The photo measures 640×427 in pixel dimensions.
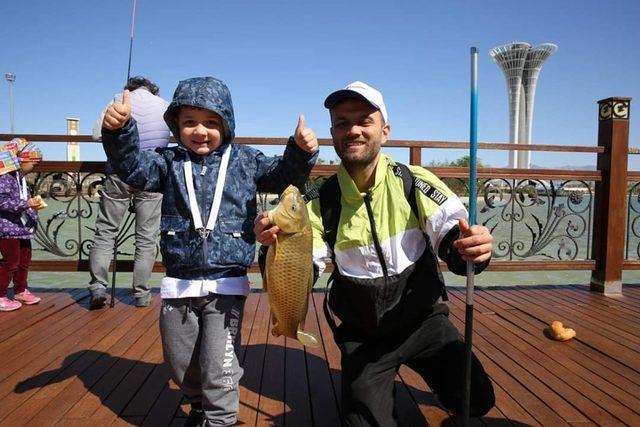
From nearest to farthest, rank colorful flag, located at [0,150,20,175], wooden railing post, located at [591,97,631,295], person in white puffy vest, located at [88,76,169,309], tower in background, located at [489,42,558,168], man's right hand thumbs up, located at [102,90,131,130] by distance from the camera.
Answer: man's right hand thumbs up, located at [102,90,131,130]
colorful flag, located at [0,150,20,175]
person in white puffy vest, located at [88,76,169,309]
wooden railing post, located at [591,97,631,295]
tower in background, located at [489,42,558,168]

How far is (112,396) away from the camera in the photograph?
103 inches

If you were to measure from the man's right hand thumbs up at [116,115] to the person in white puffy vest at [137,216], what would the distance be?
6.94 ft

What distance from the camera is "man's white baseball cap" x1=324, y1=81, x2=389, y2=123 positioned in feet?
7.04

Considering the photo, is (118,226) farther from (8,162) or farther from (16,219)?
(8,162)

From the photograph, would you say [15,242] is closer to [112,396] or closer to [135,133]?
[112,396]

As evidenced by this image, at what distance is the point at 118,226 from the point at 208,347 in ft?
8.47

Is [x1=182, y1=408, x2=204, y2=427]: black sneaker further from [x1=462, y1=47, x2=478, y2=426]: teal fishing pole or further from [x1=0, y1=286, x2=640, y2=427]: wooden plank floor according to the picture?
[x1=462, y1=47, x2=478, y2=426]: teal fishing pole

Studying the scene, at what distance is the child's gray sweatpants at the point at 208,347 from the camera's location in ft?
7.02

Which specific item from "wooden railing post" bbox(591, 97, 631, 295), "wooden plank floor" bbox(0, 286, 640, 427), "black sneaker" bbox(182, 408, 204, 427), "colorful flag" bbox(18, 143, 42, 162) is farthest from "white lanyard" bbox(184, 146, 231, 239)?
"wooden railing post" bbox(591, 97, 631, 295)

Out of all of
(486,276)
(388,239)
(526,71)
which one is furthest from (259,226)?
(526,71)

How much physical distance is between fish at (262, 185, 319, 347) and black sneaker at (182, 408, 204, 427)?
0.85 metres

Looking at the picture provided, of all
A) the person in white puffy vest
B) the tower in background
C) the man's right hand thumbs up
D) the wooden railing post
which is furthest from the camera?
the tower in background

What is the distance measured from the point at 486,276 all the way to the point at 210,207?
28.1 feet

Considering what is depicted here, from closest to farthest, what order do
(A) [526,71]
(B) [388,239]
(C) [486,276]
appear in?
(B) [388,239] → (C) [486,276] → (A) [526,71]
